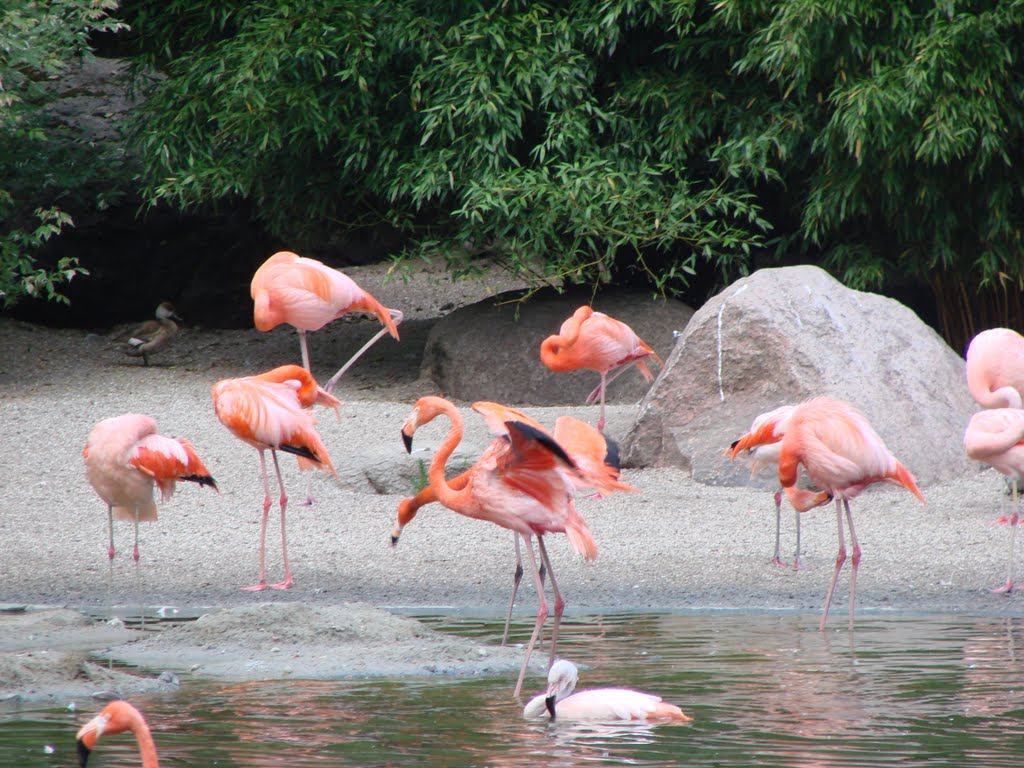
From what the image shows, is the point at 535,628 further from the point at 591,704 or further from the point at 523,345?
the point at 523,345

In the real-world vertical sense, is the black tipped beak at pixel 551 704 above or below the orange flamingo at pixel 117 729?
below

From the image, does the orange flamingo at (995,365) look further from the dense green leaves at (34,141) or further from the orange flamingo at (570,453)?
the dense green leaves at (34,141)

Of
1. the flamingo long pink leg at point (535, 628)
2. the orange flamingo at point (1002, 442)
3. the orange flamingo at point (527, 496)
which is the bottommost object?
the flamingo long pink leg at point (535, 628)

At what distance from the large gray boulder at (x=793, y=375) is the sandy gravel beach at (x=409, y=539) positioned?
0.19 metres

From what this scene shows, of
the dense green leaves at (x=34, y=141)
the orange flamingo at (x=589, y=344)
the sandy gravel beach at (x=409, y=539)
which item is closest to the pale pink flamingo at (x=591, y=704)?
the sandy gravel beach at (x=409, y=539)

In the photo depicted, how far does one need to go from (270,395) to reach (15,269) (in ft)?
20.3

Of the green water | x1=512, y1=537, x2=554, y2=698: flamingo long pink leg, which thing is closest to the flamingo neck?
x1=512, y1=537, x2=554, y2=698: flamingo long pink leg

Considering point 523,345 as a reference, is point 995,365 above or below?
below

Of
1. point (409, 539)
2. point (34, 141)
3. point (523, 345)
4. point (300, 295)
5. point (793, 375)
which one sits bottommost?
point (409, 539)

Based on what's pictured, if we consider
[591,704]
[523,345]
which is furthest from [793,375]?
[591,704]

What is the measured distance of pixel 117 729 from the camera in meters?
3.16

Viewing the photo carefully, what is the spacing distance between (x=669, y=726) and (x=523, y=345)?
7.44 meters

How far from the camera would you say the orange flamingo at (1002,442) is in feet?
20.8

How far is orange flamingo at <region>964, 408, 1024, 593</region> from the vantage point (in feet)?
20.8
